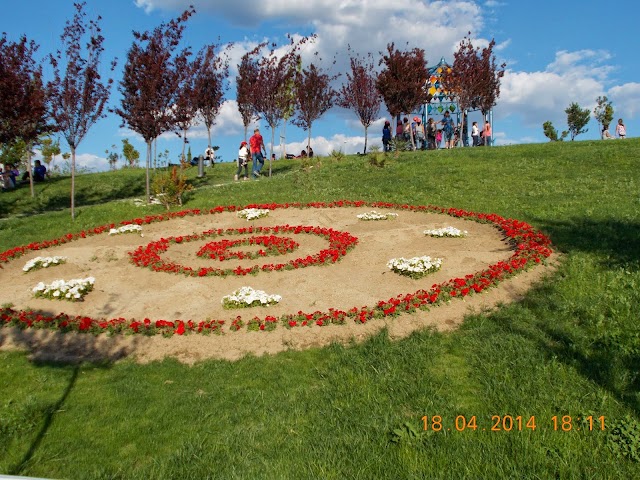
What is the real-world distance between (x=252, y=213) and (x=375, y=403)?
34.6 feet

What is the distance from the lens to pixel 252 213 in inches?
582

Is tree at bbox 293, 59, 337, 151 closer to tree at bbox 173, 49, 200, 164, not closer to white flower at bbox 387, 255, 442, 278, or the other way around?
tree at bbox 173, 49, 200, 164

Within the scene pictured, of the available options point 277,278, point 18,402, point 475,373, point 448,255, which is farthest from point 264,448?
point 448,255

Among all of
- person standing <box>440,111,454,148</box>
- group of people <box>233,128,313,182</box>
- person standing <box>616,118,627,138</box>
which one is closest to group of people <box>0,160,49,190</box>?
group of people <box>233,128,313,182</box>

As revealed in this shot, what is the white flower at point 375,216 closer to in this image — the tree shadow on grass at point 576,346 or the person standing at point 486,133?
the tree shadow on grass at point 576,346

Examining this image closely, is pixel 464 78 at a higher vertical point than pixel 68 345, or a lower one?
higher

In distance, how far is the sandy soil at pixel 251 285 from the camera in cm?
685

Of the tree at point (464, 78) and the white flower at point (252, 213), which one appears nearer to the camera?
the white flower at point (252, 213)

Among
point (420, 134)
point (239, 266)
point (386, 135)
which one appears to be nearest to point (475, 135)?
point (420, 134)

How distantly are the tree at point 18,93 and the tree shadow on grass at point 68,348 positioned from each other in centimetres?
1260

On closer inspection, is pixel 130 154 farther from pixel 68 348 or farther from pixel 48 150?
pixel 68 348

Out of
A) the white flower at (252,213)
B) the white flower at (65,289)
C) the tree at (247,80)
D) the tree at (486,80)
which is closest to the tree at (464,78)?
the tree at (486,80)
